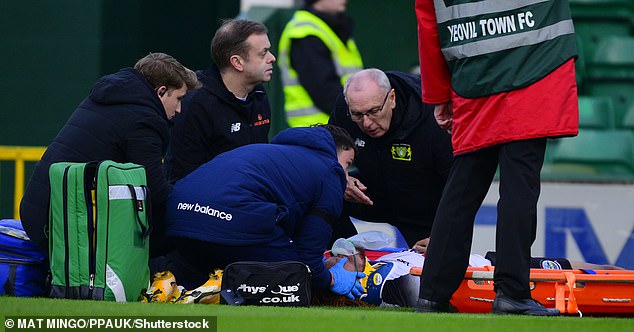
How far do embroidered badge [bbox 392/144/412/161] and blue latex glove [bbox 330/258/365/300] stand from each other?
2.65ft

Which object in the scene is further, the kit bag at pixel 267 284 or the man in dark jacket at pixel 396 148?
the man in dark jacket at pixel 396 148

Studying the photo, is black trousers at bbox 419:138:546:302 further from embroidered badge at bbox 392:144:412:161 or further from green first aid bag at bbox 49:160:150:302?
embroidered badge at bbox 392:144:412:161

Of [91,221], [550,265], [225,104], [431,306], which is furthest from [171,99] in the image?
[550,265]

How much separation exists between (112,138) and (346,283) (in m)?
1.17

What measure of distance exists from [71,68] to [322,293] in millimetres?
3786

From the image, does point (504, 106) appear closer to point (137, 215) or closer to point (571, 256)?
point (137, 215)

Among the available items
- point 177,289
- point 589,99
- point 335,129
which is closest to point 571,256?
point 589,99

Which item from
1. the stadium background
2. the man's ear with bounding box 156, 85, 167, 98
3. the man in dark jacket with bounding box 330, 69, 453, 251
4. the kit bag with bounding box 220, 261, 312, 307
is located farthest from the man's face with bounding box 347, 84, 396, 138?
the stadium background

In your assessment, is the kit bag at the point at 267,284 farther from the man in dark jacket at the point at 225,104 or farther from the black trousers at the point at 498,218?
the man in dark jacket at the point at 225,104

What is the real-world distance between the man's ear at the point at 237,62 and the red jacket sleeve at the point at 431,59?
5.10 feet

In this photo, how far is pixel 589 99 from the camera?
888cm

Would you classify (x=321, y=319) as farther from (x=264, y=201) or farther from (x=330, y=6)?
(x=330, y=6)

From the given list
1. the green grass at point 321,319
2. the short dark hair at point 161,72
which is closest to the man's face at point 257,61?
the short dark hair at point 161,72

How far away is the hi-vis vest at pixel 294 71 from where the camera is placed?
760cm
